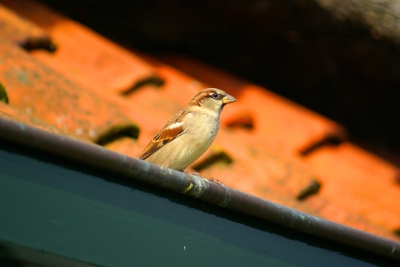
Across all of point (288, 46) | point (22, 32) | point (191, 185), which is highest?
point (191, 185)

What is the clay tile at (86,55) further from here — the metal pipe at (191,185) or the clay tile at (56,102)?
the metal pipe at (191,185)

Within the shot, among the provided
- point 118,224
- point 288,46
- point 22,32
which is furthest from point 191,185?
point 288,46

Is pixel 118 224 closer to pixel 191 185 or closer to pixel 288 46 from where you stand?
pixel 191 185

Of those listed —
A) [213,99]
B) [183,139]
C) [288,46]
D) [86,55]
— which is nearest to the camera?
[183,139]

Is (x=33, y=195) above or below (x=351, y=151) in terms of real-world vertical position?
above

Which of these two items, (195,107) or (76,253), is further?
(195,107)

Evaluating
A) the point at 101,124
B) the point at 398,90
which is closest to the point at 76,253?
the point at 101,124

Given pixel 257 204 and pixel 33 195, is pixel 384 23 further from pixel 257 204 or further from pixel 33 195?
pixel 33 195
